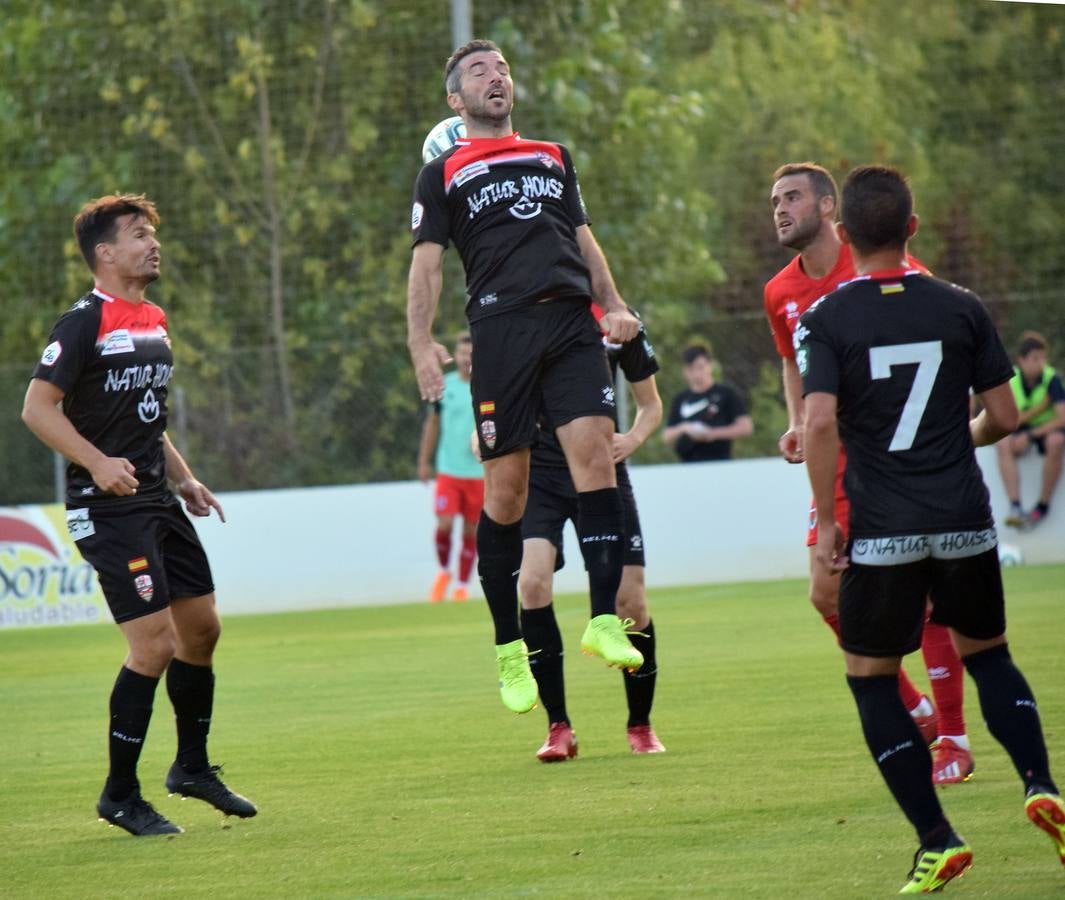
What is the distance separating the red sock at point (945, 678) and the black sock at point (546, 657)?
5.47 feet

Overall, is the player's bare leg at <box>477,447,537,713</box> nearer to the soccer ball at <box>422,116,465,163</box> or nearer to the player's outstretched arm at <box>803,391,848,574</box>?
the soccer ball at <box>422,116,465,163</box>

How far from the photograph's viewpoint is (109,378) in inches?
256

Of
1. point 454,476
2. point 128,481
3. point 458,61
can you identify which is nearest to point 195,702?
point 128,481

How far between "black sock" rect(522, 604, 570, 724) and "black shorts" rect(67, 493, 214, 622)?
1.89m

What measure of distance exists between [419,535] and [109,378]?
40.3ft

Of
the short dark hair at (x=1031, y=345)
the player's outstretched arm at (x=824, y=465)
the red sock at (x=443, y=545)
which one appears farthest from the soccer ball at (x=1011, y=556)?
the player's outstretched arm at (x=824, y=465)

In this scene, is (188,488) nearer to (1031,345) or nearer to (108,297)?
(108,297)

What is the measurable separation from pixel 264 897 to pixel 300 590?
13.4 meters

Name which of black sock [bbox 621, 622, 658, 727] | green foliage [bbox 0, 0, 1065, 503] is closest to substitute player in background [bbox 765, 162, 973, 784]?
black sock [bbox 621, 622, 658, 727]

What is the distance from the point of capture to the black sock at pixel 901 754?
15.9 feet

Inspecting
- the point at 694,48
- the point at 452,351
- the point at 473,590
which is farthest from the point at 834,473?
the point at 694,48

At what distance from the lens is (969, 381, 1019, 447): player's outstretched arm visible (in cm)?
501

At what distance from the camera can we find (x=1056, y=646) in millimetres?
10562

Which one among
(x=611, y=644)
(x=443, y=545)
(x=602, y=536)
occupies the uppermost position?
(x=602, y=536)
